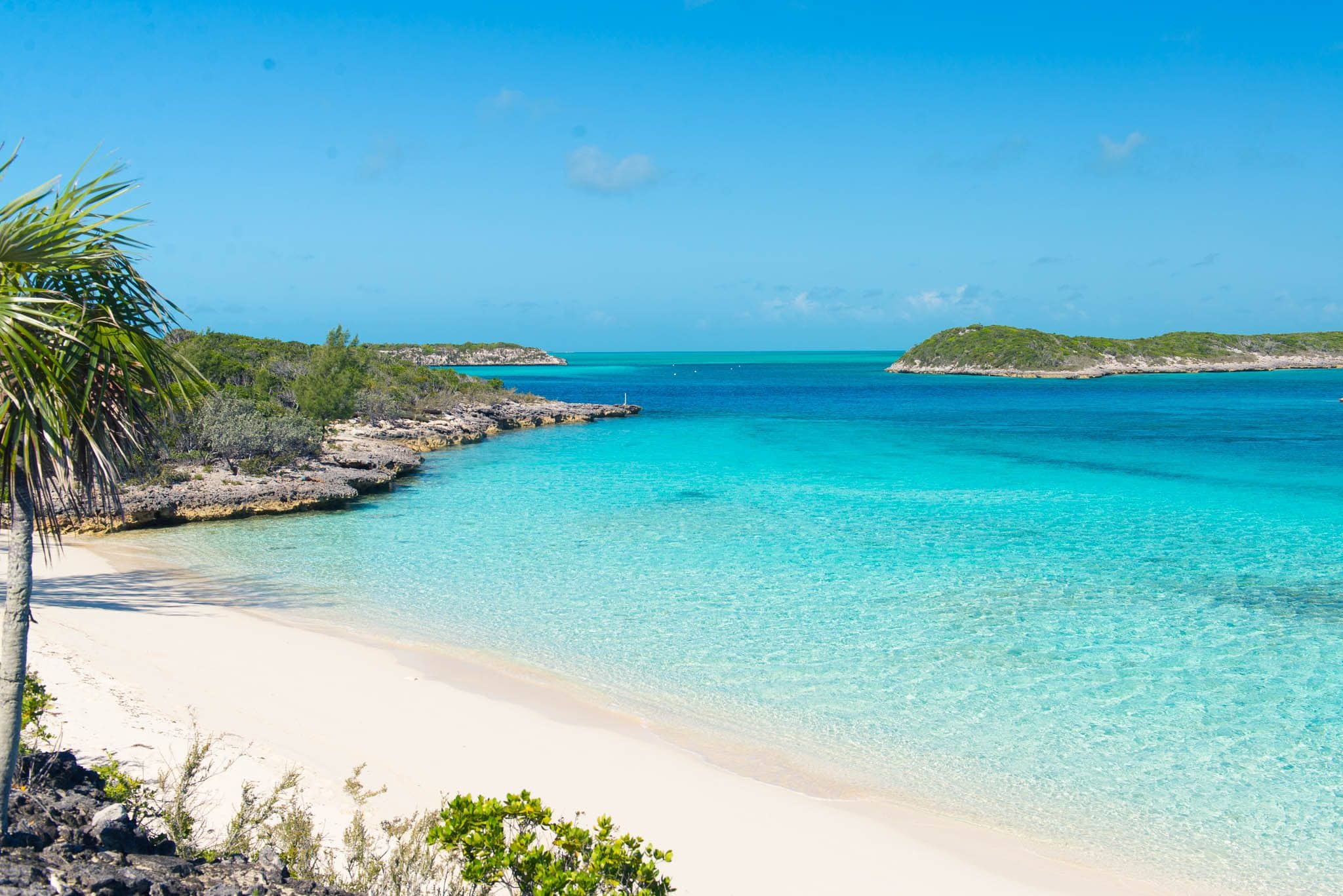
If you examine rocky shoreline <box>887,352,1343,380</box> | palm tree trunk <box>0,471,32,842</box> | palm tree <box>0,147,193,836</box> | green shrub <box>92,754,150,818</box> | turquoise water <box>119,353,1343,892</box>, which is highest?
rocky shoreline <box>887,352,1343,380</box>

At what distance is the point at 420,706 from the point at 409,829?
9.93ft

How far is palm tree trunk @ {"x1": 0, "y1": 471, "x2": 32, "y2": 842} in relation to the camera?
4504 millimetres

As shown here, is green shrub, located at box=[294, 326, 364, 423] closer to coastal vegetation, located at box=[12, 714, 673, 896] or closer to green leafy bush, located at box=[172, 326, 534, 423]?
green leafy bush, located at box=[172, 326, 534, 423]

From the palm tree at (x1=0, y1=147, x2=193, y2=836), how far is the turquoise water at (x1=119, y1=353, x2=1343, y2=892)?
6.76 m

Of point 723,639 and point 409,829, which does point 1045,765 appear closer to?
point 723,639

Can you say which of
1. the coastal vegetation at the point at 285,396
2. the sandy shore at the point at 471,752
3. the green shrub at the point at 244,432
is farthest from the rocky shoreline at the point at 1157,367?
the sandy shore at the point at 471,752

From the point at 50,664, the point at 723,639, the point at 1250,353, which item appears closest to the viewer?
the point at 50,664

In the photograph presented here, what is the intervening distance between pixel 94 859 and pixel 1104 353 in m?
152

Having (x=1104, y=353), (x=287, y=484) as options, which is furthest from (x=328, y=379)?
(x=1104, y=353)

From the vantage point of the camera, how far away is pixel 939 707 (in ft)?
32.8

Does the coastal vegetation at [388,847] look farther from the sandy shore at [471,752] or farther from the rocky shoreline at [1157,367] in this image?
the rocky shoreline at [1157,367]

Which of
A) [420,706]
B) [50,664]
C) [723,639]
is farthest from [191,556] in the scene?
[723,639]

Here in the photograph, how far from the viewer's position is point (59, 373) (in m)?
4.22

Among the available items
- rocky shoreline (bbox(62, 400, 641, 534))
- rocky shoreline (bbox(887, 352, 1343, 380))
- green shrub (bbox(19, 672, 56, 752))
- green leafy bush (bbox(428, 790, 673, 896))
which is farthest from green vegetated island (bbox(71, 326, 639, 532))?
rocky shoreline (bbox(887, 352, 1343, 380))
